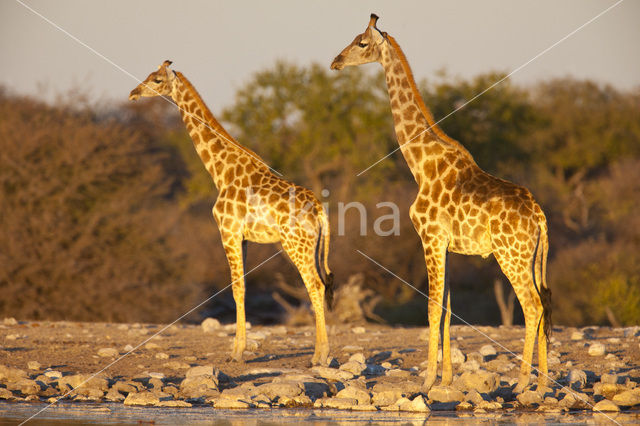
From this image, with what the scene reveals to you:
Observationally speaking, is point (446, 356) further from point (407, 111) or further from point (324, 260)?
point (407, 111)

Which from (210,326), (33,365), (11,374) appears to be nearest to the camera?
(11,374)

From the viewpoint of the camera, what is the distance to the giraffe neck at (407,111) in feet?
31.1

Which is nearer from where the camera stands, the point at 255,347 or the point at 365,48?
the point at 365,48

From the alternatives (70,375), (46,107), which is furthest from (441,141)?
(46,107)

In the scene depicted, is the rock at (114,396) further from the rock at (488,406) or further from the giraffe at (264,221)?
the rock at (488,406)

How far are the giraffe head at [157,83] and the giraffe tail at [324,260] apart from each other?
10.2 ft

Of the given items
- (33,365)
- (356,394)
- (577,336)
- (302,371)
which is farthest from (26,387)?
(577,336)

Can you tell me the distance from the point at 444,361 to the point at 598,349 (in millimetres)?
2913

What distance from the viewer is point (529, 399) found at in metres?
8.09

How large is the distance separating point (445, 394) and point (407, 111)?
336cm

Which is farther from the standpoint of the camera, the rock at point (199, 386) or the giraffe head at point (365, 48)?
the giraffe head at point (365, 48)

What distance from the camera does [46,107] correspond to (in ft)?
79.8

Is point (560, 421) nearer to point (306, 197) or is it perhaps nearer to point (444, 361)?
point (444, 361)

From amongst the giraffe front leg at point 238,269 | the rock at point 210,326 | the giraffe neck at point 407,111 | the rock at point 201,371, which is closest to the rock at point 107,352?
the giraffe front leg at point 238,269
